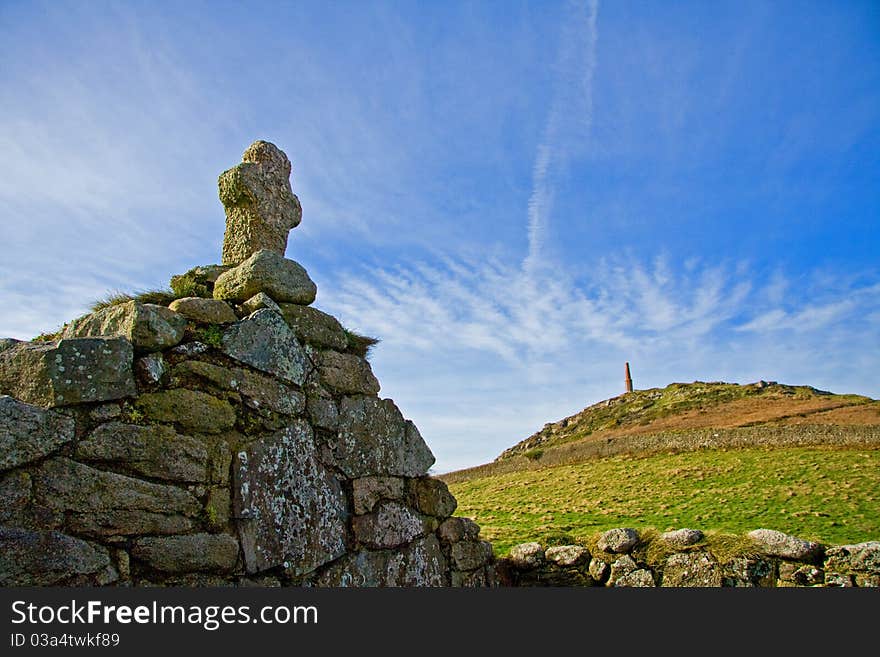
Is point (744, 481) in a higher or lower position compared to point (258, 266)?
lower

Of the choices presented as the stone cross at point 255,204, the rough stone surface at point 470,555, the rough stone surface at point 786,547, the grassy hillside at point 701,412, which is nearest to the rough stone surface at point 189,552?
the rough stone surface at point 470,555

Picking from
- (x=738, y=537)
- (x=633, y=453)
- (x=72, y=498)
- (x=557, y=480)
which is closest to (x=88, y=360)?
(x=72, y=498)

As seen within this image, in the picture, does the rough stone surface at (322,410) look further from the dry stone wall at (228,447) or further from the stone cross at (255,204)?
the stone cross at (255,204)

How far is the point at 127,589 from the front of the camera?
3889mm

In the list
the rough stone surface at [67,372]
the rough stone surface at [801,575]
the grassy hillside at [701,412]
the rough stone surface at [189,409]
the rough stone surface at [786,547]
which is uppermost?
the grassy hillside at [701,412]

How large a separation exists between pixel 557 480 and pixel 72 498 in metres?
26.1

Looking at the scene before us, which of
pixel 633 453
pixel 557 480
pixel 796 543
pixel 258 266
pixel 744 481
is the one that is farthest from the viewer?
pixel 633 453

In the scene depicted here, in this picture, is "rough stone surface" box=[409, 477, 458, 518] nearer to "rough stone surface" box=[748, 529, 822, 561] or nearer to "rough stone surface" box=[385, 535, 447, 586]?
"rough stone surface" box=[385, 535, 447, 586]

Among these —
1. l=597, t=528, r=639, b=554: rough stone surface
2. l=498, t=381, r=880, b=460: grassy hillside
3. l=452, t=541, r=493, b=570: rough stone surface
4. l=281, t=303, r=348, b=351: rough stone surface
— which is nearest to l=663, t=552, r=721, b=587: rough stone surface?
l=597, t=528, r=639, b=554: rough stone surface

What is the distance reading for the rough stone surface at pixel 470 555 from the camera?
6.53 meters

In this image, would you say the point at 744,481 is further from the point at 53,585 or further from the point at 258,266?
the point at 53,585

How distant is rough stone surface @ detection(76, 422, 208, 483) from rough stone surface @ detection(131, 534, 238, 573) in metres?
0.41

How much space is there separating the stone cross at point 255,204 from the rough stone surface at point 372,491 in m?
2.49

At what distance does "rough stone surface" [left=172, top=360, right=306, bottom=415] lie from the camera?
471 centimetres
